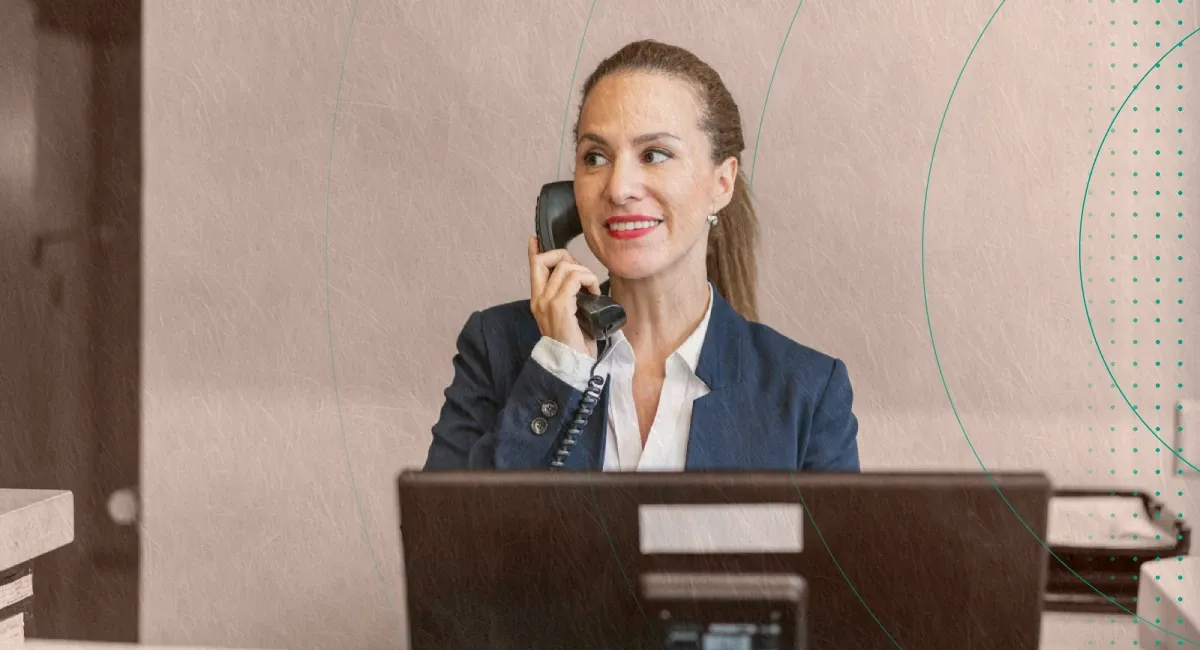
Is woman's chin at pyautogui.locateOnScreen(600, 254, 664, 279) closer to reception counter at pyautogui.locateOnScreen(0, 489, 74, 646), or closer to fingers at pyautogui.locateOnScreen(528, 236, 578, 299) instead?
fingers at pyautogui.locateOnScreen(528, 236, 578, 299)

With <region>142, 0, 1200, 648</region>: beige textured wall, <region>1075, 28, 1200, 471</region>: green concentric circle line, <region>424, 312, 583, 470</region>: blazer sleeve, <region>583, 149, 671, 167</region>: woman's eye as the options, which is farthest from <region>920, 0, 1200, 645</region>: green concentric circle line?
<region>424, 312, 583, 470</region>: blazer sleeve

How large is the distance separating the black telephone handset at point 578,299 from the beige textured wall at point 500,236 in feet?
0.14

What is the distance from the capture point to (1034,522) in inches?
34.8

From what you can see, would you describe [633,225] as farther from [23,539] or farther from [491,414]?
[23,539]

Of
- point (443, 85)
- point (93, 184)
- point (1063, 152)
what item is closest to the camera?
point (1063, 152)

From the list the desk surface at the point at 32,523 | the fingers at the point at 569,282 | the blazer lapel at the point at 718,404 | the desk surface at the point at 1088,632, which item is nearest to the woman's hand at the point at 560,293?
the fingers at the point at 569,282

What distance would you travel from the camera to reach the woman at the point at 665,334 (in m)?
1.12

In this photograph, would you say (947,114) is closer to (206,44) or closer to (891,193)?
(891,193)

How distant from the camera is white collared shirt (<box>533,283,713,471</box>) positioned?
1131 mm

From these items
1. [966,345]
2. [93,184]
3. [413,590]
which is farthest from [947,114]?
[93,184]

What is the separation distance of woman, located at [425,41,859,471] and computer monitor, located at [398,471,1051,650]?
0.57ft

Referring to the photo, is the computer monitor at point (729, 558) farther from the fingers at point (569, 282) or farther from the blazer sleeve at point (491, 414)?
the fingers at point (569, 282)

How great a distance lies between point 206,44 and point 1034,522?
1.09m

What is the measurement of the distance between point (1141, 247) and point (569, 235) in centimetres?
60
